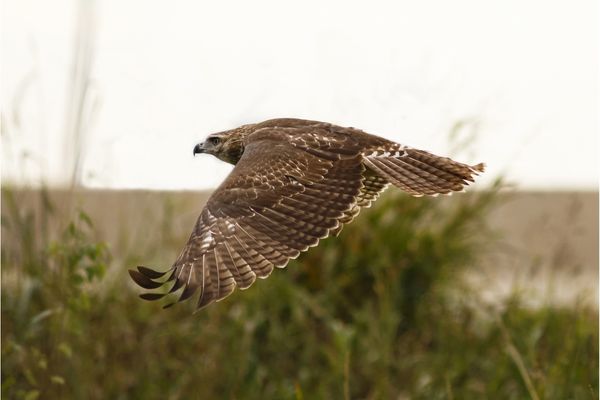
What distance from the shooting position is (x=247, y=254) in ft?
16.3

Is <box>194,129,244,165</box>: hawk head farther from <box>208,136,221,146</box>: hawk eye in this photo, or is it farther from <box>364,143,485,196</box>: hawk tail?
<box>364,143,485,196</box>: hawk tail

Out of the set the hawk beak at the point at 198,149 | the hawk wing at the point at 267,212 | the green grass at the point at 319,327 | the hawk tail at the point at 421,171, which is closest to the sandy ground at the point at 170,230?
the green grass at the point at 319,327

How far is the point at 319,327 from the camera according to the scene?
7.61 m

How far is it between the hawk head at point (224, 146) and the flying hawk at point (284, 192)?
16 mm

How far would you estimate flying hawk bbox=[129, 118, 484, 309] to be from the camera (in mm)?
4867

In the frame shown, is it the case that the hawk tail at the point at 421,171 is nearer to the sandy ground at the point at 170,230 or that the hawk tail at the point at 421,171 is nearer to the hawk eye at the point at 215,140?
the hawk eye at the point at 215,140

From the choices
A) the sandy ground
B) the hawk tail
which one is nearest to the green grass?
the sandy ground

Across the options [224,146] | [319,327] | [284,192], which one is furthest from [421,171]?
[319,327]

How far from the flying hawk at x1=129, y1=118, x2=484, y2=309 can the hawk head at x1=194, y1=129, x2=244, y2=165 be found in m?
0.02

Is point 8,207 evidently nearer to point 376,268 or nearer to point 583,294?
point 376,268

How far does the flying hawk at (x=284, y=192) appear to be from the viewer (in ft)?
16.0

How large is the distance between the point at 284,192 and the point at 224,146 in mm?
1076

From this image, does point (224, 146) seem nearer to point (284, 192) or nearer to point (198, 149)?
point (198, 149)

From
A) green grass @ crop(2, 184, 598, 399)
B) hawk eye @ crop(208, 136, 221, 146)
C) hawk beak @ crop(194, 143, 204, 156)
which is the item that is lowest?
green grass @ crop(2, 184, 598, 399)
